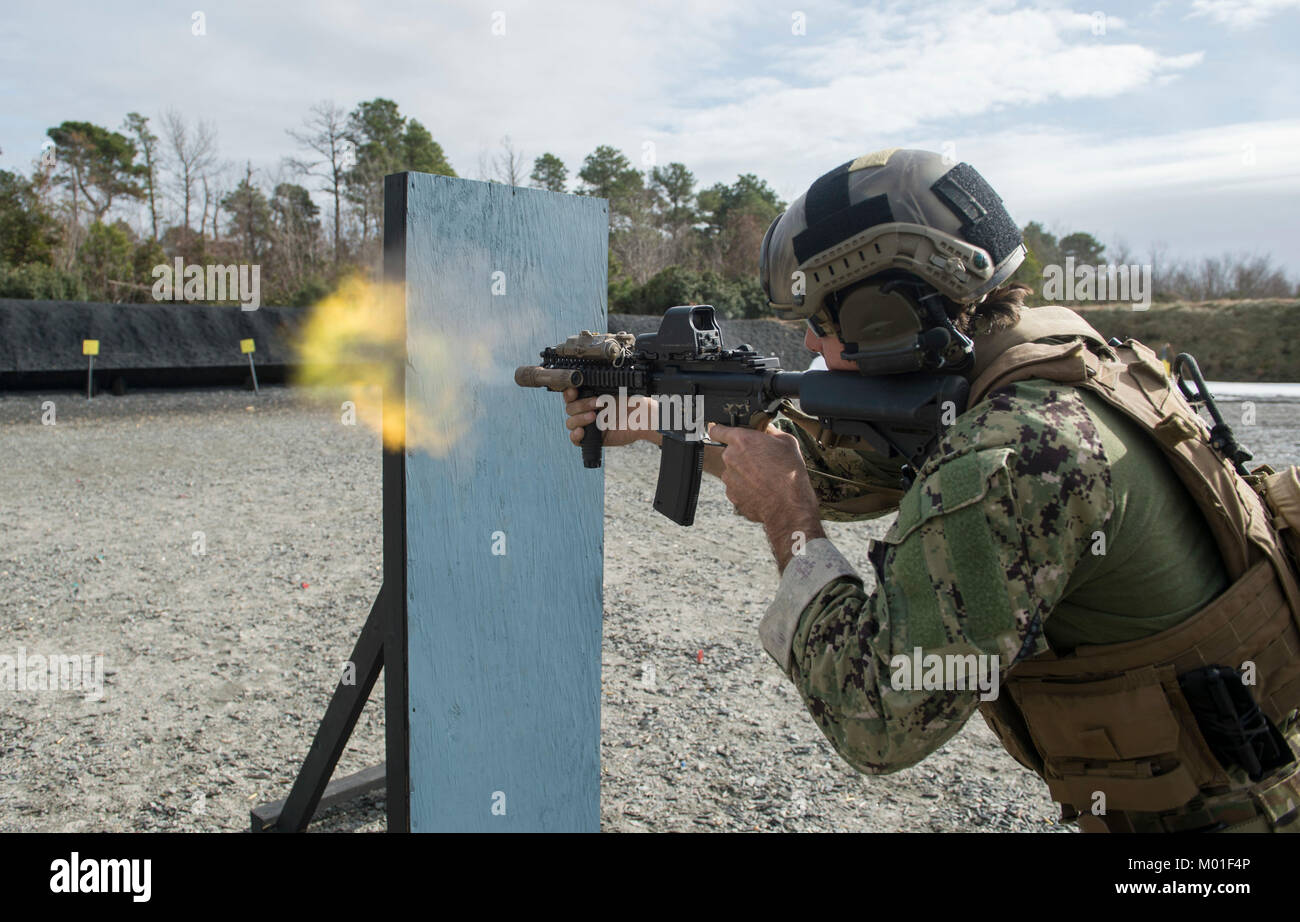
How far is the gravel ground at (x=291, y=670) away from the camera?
3492 mm

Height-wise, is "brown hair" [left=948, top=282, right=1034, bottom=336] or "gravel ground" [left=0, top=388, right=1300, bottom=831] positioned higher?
"brown hair" [left=948, top=282, right=1034, bottom=336]

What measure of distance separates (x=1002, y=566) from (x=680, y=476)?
1.21 meters

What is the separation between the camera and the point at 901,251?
1.61 metres

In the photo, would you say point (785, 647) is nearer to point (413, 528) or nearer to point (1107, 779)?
point (1107, 779)

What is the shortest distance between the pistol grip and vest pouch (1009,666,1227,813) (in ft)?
3.45

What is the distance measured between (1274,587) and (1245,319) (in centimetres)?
3596

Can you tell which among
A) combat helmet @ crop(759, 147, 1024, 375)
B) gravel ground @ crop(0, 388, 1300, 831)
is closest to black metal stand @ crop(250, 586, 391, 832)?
gravel ground @ crop(0, 388, 1300, 831)

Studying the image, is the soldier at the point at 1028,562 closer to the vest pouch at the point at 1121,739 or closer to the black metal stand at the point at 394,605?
the vest pouch at the point at 1121,739

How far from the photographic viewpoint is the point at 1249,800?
164 cm

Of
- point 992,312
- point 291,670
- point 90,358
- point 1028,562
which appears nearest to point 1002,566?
point 1028,562

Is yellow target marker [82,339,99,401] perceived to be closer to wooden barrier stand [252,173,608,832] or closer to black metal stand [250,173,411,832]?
wooden barrier stand [252,173,608,832]

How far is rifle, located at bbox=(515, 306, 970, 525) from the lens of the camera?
1.89 m
